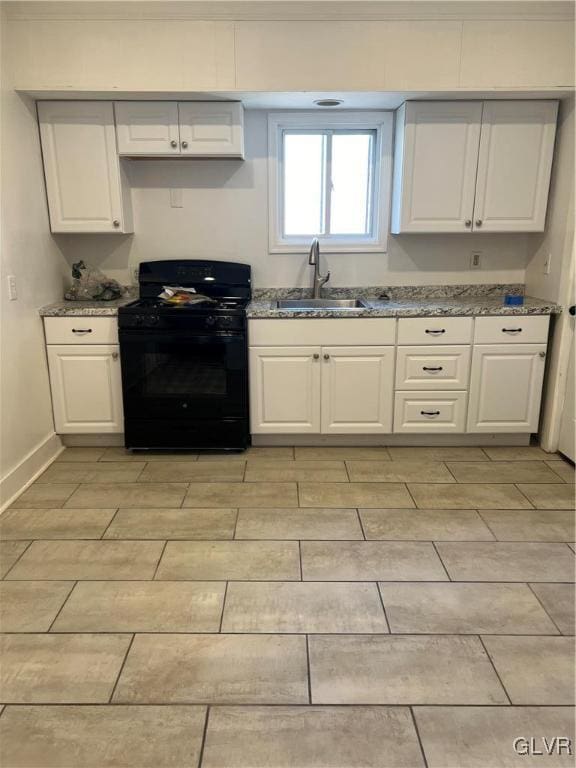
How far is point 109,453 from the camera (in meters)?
3.35

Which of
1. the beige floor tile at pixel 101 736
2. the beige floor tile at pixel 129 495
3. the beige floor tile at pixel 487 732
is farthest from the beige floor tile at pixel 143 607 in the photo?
the beige floor tile at pixel 487 732

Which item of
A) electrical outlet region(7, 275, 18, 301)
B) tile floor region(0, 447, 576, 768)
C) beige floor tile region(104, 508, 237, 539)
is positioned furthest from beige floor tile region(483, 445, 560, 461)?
electrical outlet region(7, 275, 18, 301)

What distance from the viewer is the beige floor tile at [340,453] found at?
3273mm

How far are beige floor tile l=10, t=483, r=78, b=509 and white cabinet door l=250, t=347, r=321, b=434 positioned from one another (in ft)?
3.45

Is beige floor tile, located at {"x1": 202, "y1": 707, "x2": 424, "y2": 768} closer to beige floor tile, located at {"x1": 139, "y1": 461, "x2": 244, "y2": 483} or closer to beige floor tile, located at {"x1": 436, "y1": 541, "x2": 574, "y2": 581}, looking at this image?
beige floor tile, located at {"x1": 436, "y1": 541, "x2": 574, "y2": 581}

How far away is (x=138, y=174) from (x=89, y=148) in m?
0.40

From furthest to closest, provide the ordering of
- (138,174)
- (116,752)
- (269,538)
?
1. (138,174)
2. (269,538)
3. (116,752)

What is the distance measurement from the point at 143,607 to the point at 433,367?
2.10 meters

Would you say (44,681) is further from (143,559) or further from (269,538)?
(269,538)

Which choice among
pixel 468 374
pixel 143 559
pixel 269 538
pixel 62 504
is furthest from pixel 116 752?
pixel 468 374

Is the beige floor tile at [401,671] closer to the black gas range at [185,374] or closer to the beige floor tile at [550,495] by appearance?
the beige floor tile at [550,495]

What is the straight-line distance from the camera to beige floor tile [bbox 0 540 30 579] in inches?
86.9

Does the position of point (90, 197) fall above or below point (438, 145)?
below

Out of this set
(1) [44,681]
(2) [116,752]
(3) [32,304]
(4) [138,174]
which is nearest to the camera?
(2) [116,752]
